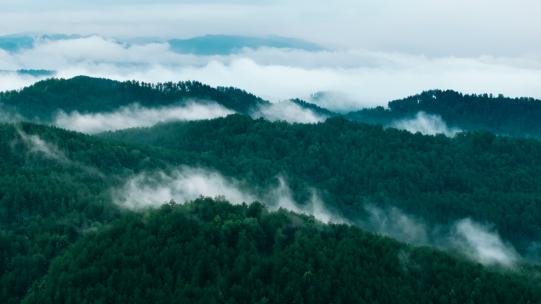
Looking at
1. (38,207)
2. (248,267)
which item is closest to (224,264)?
(248,267)

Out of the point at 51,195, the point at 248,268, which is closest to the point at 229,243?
the point at 248,268

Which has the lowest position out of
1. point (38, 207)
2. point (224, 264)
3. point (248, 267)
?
point (38, 207)

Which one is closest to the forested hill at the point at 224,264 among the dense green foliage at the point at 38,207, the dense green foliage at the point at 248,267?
the dense green foliage at the point at 248,267

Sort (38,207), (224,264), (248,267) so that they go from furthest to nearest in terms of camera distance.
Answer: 1. (38,207)
2. (248,267)
3. (224,264)

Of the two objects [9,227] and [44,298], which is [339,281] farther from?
[9,227]

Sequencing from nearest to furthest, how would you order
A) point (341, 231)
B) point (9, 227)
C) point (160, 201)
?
point (341, 231)
point (9, 227)
point (160, 201)

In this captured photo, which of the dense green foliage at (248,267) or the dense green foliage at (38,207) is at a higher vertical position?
the dense green foliage at (248,267)

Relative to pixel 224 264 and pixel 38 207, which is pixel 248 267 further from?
pixel 38 207

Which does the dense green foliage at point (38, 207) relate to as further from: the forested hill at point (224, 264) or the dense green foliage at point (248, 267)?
the dense green foliage at point (248, 267)
